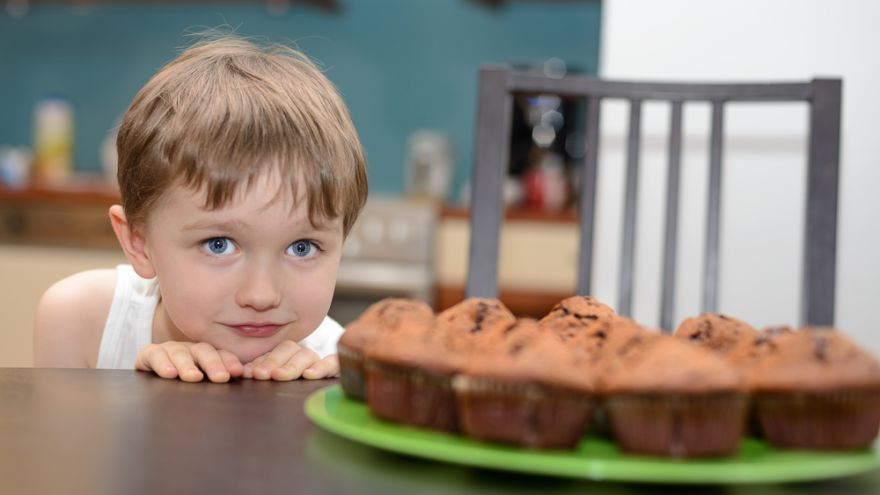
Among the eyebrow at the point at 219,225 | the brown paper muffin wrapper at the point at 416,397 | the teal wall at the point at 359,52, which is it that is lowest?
the brown paper muffin wrapper at the point at 416,397

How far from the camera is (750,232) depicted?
6.00 ft

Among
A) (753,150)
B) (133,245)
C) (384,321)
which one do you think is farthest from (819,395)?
(753,150)

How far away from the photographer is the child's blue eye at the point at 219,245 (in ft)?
2.92

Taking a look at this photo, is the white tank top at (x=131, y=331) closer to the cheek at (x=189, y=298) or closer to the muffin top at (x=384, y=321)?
the cheek at (x=189, y=298)

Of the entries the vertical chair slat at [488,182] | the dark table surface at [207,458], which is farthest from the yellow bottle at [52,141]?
the dark table surface at [207,458]

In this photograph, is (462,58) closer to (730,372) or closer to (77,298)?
(77,298)

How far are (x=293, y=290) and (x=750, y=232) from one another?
1173 mm

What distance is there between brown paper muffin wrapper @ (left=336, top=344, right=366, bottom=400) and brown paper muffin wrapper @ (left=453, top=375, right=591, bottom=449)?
12 cm

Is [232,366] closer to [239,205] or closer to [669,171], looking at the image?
[239,205]

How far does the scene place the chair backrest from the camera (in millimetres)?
1260

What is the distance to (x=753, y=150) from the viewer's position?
182 centimetres

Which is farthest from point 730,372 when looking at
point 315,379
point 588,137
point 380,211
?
point 380,211

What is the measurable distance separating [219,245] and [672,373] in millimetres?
519

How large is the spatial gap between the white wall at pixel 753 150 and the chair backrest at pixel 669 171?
1.69 feet
